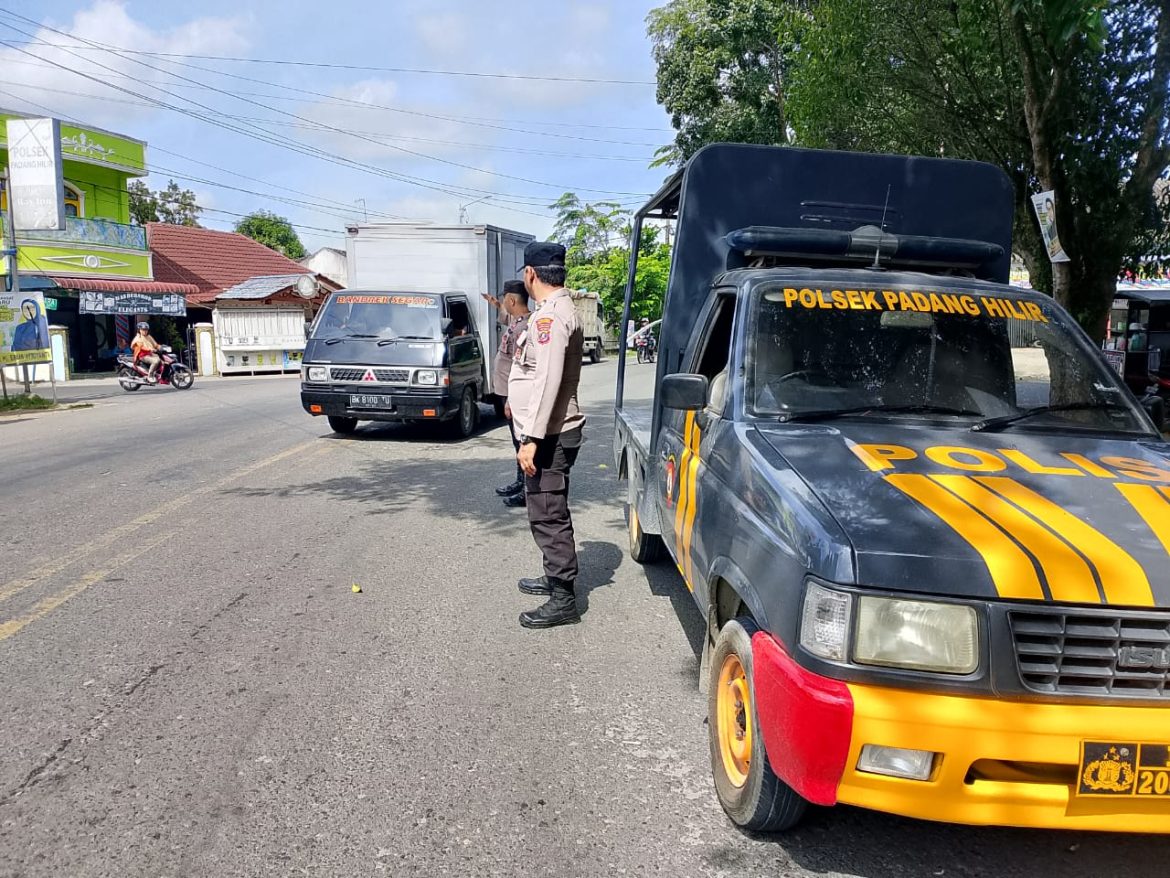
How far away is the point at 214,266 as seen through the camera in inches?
1405

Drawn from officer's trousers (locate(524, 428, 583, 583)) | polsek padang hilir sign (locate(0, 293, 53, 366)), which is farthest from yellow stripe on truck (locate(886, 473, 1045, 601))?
polsek padang hilir sign (locate(0, 293, 53, 366))

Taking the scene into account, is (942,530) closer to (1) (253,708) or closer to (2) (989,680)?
(2) (989,680)

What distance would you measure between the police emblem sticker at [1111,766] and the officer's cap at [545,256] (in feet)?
10.7

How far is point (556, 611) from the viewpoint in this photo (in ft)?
15.5

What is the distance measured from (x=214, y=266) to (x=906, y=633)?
3753 cm

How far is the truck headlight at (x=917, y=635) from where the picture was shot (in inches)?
88.9

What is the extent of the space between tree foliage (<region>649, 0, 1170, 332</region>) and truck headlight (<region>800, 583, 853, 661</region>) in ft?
21.1

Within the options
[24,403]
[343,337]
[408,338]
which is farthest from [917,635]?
[24,403]

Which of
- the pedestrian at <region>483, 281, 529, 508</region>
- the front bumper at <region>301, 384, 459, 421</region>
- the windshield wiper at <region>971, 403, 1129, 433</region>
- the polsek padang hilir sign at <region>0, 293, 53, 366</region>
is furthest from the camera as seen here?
the polsek padang hilir sign at <region>0, 293, 53, 366</region>

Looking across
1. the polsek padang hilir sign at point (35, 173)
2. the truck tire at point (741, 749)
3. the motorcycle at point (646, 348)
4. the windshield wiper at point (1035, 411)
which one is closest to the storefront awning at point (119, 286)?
the polsek padang hilir sign at point (35, 173)

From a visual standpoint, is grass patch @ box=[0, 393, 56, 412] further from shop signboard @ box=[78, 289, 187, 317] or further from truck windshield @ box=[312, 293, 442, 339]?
shop signboard @ box=[78, 289, 187, 317]

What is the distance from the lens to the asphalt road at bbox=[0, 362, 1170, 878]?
108 inches

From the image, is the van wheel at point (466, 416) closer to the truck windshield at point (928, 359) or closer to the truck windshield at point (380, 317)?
the truck windshield at point (380, 317)

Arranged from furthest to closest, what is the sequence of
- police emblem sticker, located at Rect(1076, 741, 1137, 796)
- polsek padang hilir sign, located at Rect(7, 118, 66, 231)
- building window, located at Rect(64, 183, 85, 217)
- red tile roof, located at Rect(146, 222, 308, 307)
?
1. red tile roof, located at Rect(146, 222, 308, 307)
2. building window, located at Rect(64, 183, 85, 217)
3. polsek padang hilir sign, located at Rect(7, 118, 66, 231)
4. police emblem sticker, located at Rect(1076, 741, 1137, 796)
